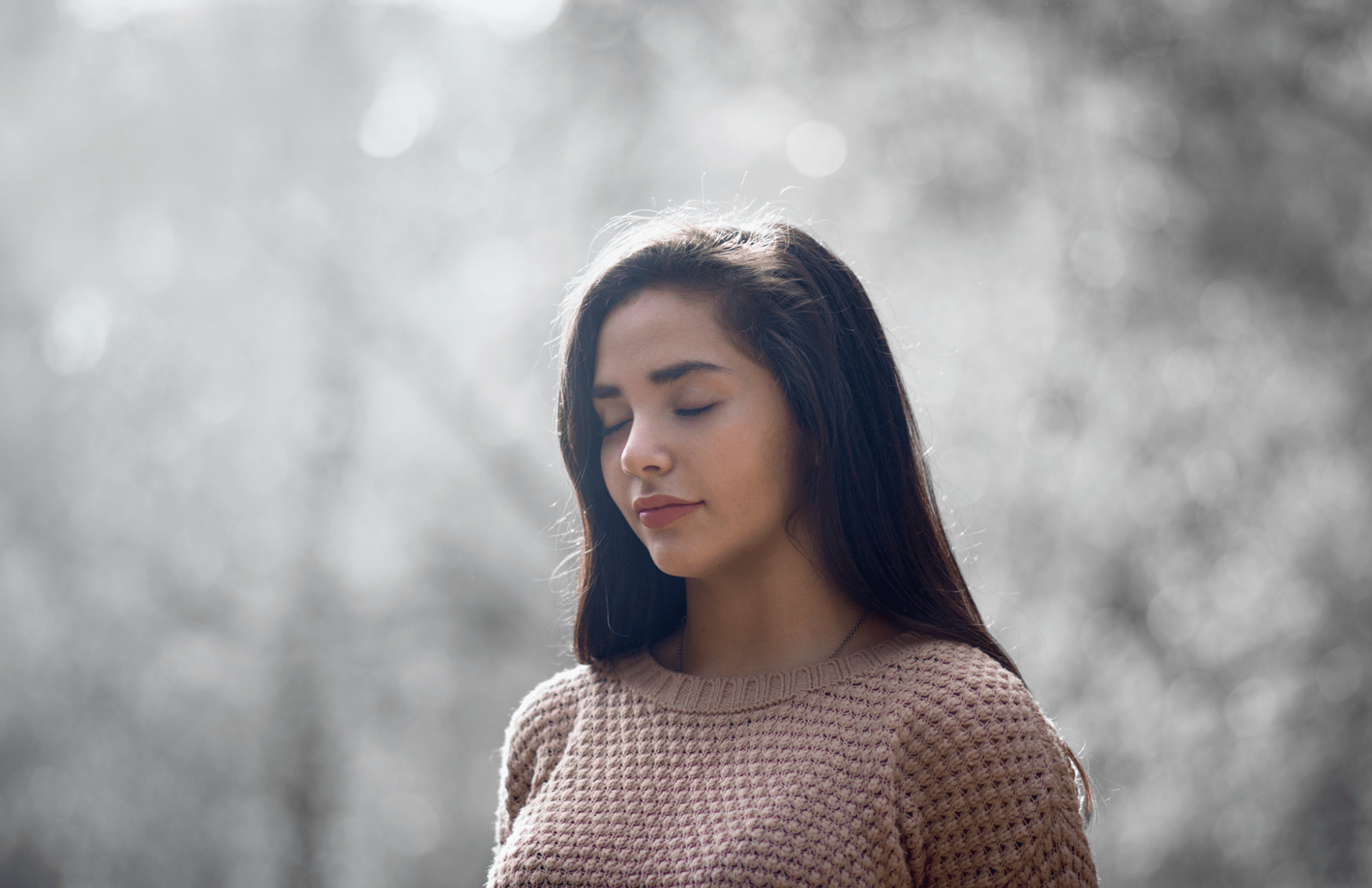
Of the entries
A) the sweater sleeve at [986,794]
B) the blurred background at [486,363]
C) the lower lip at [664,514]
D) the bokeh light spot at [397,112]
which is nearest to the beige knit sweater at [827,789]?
the sweater sleeve at [986,794]

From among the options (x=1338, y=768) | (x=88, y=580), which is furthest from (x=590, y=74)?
(x=1338, y=768)

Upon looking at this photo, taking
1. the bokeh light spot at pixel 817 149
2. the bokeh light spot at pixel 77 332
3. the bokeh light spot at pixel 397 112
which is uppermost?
the bokeh light spot at pixel 397 112

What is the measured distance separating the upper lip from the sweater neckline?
24 centimetres

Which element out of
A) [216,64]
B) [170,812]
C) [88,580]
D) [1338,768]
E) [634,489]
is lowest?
[170,812]

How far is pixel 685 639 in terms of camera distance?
1461 millimetres

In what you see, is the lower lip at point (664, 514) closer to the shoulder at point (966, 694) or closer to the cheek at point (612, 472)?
the cheek at point (612, 472)

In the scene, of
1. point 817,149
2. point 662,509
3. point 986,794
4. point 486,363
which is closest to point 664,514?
point 662,509

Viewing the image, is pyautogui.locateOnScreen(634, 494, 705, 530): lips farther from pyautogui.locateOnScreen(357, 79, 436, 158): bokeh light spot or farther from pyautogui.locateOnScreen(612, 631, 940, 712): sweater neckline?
pyautogui.locateOnScreen(357, 79, 436, 158): bokeh light spot

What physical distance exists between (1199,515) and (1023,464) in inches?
26.6

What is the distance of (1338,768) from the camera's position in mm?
3758

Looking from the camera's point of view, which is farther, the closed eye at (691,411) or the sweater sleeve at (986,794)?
the closed eye at (691,411)

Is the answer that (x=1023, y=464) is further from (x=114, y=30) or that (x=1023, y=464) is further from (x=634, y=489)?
(x=114, y=30)

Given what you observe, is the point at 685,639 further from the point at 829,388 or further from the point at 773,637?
the point at 829,388

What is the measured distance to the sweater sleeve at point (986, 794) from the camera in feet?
3.55
